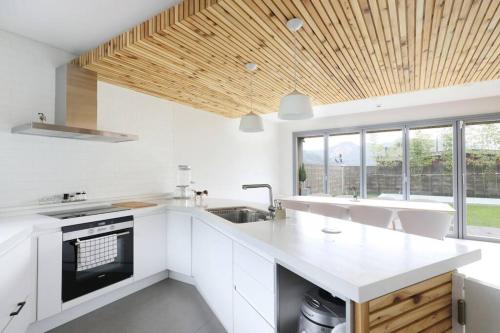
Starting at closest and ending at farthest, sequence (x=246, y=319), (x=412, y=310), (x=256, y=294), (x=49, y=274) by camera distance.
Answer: (x=412, y=310)
(x=256, y=294)
(x=246, y=319)
(x=49, y=274)

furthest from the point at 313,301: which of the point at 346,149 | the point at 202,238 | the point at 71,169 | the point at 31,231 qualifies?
the point at 346,149

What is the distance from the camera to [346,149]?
20.6 feet

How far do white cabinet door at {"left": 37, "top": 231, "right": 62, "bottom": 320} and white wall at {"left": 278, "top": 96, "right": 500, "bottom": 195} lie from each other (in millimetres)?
5521

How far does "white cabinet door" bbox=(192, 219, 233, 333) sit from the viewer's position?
1892 mm

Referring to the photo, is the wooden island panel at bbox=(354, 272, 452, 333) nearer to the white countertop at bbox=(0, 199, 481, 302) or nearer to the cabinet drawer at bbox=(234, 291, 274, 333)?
the white countertop at bbox=(0, 199, 481, 302)

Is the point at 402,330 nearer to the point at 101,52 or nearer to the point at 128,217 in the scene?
the point at 128,217

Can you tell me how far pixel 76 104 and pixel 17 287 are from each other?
6.04ft

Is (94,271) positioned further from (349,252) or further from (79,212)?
(349,252)

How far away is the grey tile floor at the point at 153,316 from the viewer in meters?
2.13

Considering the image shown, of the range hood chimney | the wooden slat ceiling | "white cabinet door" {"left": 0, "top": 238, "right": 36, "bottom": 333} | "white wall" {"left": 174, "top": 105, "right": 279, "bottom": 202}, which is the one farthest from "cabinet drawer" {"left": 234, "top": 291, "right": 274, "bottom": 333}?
"white wall" {"left": 174, "top": 105, "right": 279, "bottom": 202}

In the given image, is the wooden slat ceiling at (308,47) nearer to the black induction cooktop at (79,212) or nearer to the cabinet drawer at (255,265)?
the black induction cooktop at (79,212)

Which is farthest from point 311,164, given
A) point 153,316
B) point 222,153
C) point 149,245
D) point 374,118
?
point 153,316

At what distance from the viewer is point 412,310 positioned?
1.02 m

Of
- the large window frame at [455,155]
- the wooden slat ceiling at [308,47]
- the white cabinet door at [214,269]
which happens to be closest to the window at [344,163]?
the large window frame at [455,155]
